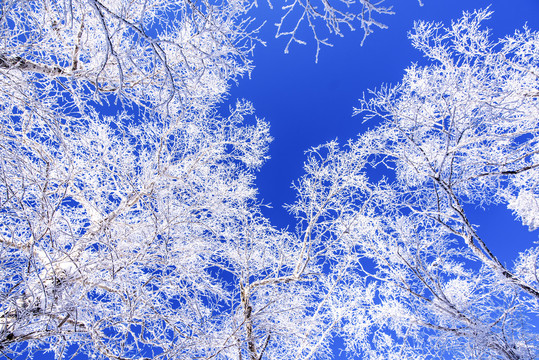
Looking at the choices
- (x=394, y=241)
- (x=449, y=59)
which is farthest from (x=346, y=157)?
(x=449, y=59)

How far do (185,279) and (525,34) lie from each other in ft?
21.1

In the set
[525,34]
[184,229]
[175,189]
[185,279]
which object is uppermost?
[525,34]

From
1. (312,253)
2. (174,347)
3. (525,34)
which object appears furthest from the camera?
(312,253)

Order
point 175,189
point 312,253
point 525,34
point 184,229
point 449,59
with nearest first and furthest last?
point 525,34, point 449,59, point 184,229, point 175,189, point 312,253

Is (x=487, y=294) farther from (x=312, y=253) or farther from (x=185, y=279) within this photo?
(x=185, y=279)

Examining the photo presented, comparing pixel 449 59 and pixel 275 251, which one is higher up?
pixel 449 59

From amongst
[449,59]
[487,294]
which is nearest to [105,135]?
[449,59]

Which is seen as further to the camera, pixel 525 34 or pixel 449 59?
pixel 449 59

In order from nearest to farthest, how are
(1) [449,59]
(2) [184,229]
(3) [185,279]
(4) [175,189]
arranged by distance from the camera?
(3) [185,279] → (1) [449,59] → (2) [184,229] → (4) [175,189]

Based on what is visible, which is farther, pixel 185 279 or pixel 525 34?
pixel 525 34

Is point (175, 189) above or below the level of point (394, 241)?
above

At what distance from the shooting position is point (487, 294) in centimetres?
Result: 454

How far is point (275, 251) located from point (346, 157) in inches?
114

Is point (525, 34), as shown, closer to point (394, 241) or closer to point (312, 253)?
point (394, 241)
